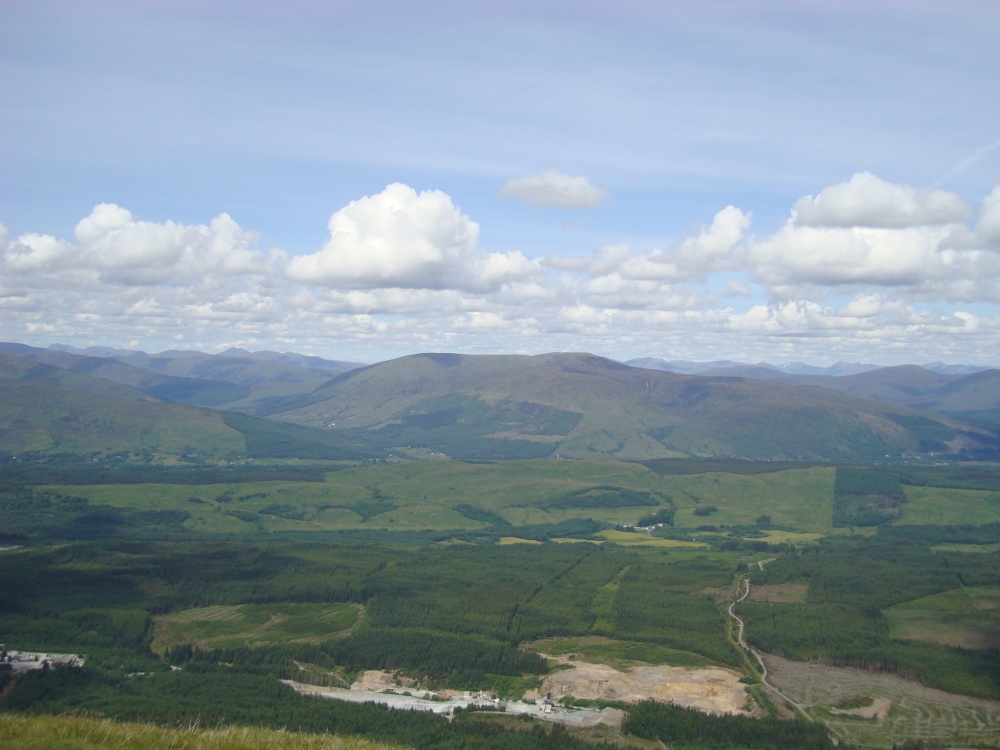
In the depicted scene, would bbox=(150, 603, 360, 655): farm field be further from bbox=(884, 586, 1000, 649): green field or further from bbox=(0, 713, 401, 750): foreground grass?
bbox=(0, 713, 401, 750): foreground grass

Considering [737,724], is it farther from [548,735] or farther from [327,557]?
[327,557]

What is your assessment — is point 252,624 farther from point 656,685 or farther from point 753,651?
point 753,651

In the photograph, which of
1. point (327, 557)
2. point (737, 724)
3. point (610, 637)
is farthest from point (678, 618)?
point (327, 557)

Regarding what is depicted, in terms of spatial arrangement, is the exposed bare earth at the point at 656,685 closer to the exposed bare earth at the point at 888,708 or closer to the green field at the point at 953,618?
the exposed bare earth at the point at 888,708

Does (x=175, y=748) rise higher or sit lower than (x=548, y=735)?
higher

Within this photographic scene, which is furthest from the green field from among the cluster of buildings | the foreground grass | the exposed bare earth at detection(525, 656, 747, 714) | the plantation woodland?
the foreground grass

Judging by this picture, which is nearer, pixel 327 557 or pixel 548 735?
pixel 548 735

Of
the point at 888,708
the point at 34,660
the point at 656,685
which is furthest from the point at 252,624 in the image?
the point at 888,708
